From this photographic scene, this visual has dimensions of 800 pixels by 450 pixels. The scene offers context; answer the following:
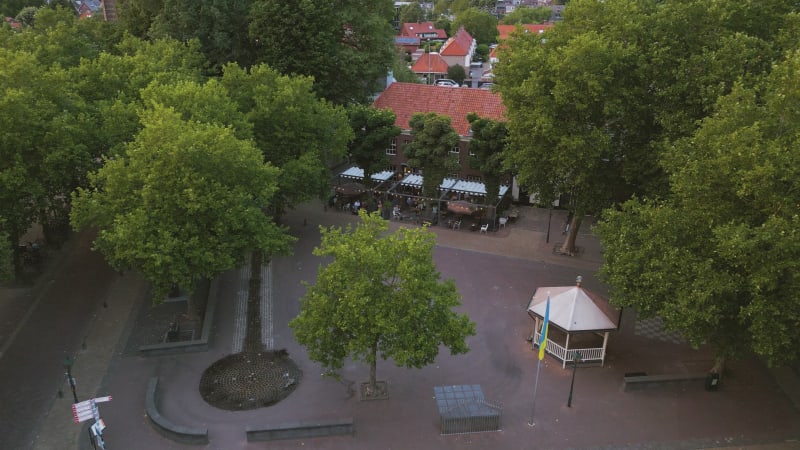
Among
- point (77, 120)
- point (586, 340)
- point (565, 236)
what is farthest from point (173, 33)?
point (586, 340)

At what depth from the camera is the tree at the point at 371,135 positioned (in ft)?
129

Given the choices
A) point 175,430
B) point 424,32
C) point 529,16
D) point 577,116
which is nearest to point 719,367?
point 577,116

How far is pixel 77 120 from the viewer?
28.9 metres

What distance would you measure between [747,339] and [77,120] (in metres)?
30.8

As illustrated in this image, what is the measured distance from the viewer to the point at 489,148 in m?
A: 36.9

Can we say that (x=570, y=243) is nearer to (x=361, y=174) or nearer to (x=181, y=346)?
(x=361, y=174)

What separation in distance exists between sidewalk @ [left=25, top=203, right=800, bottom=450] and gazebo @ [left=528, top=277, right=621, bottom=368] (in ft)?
2.54

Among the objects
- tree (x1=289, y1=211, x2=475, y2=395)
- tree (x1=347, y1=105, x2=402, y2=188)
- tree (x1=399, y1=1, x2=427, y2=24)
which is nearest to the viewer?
tree (x1=289, y1=211, x2=475, y2=395)

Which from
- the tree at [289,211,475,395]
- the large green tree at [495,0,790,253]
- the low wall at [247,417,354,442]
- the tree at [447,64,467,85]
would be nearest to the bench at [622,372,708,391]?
the tree at [289,211,475,395]

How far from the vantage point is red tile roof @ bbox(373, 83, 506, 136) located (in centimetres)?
4259

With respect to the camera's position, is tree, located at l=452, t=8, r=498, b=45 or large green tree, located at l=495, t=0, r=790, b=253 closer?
large green tree, located at l=495, t=0, r=790, b=253

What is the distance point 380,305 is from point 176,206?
988cm

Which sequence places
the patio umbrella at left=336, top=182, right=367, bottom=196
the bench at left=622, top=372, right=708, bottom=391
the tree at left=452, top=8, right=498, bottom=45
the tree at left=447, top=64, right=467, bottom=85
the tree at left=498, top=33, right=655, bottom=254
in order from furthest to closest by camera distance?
the tree at left=452, top=8, right=498, bottom=45, the tree at left=447, top=64, right=467, bottom=85, the patio umbrella at left=336, top=182, right=367, bottom=196, the tree at left=498, top=33, right=655, bottom=254, the bench at left=622, top=372, right=708, bottom=391

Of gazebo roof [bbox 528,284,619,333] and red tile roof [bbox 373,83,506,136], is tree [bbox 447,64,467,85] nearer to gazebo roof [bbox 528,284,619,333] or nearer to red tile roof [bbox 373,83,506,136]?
red tile roof [bbox 373,83,506,136]
